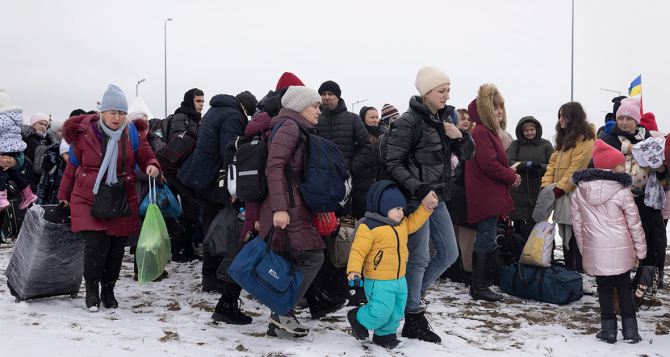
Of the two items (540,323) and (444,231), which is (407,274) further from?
(540,323)

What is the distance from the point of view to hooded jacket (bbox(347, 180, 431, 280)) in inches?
167

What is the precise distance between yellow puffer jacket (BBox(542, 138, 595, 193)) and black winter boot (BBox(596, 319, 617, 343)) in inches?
→ 77.1

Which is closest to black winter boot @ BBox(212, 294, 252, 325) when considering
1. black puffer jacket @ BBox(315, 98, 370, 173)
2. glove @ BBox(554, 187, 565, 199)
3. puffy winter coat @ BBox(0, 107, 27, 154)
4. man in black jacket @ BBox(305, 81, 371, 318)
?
man in black jacket @ BBox(305, 81, 371, 318)

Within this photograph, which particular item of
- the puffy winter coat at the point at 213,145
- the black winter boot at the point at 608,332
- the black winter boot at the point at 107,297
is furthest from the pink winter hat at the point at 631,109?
the black winter boot at the point at 107,297

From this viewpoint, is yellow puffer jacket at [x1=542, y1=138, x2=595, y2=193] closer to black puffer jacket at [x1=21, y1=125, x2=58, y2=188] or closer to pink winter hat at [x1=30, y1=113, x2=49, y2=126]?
black puffer jacket at [x1=21, y1=125, x2=58, y2=188]

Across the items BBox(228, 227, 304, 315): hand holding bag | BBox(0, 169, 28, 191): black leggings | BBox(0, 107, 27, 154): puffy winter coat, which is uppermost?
BBox(0, 107, 27, 154): puffy winter coat

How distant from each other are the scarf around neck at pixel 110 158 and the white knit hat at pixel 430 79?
8.64 ft

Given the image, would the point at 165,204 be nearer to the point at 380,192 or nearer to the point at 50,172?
the point at 50,172

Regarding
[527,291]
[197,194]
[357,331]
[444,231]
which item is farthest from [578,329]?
[197,194]

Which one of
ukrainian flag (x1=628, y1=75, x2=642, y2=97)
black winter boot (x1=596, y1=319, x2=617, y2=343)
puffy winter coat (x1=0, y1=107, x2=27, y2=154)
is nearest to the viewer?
black winter boot (x1=596, y1=319, x2=617, y2=343)

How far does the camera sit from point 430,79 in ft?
15.7

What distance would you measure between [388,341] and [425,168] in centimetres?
133

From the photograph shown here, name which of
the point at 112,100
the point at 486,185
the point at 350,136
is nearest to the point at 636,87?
the point at 486,185

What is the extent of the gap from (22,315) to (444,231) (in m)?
3.48
